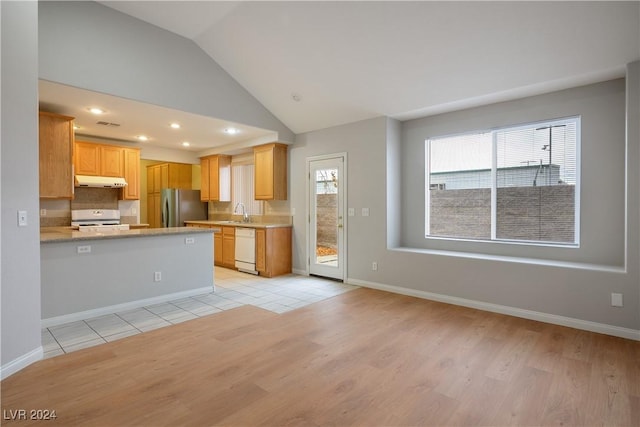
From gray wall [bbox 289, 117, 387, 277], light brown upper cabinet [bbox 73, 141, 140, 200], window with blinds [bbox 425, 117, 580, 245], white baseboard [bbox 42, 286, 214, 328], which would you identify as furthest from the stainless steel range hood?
window with blinds [bbox 425, 117, 580, 245]

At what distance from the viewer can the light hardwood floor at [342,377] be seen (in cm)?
203

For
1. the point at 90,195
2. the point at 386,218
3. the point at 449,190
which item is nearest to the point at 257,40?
the point at 386,218

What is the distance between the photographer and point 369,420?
197cm

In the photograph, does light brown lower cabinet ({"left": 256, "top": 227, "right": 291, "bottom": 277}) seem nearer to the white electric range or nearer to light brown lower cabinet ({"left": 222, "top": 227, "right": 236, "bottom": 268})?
light brown lower cabinet ({"left": 222, "top": 227, "right": 236, "bottom": 268})

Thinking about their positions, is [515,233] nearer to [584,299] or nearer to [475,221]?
[475,221]

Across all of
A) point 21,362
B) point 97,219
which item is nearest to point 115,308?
point 21,362

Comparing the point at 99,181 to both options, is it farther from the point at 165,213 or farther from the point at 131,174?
the point at 165,213

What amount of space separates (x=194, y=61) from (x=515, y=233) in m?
4.88

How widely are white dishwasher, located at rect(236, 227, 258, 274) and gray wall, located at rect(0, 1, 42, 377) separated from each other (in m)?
→ 3.61

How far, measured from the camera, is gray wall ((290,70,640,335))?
10.9 ft

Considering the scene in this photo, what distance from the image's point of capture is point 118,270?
3.95m

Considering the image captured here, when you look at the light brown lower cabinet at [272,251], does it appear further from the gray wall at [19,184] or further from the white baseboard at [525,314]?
the gray wall at [19,184]

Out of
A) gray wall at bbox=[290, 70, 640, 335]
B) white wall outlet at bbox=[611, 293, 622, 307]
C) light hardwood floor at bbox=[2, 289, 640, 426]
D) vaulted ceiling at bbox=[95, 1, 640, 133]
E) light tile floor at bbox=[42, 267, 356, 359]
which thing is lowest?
light hardwood floor at bbox=[2, 289, 640, 426]

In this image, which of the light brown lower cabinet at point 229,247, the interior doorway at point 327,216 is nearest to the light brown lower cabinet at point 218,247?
the light brown lower cabinet at point 229,247
